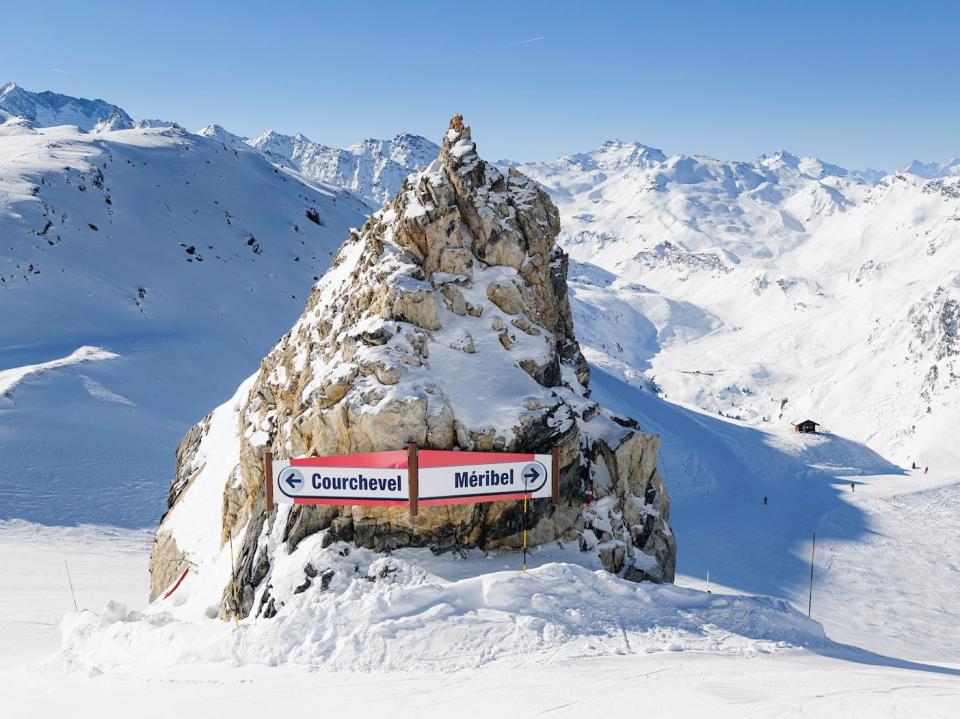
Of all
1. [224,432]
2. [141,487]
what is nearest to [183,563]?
[224,432]

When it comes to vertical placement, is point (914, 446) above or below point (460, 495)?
below

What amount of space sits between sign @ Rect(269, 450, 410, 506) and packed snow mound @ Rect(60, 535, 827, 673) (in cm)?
106

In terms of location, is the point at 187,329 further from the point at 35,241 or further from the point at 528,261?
the point at 528,261

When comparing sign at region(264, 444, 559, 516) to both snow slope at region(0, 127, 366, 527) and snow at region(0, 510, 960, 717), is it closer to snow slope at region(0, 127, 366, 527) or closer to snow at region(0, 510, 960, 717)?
snow at region(0, 510, 960, 717)

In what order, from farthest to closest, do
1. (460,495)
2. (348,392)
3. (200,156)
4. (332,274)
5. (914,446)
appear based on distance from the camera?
(914,446) → (200,156) → (332,274) → (348,392) → (460,495)

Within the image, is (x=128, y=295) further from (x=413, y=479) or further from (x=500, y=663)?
(x=500, y=663)

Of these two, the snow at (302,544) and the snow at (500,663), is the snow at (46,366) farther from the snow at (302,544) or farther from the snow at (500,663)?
the snow at (500,663)

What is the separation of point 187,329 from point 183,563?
4363 centimetres

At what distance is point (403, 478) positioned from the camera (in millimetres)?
16938

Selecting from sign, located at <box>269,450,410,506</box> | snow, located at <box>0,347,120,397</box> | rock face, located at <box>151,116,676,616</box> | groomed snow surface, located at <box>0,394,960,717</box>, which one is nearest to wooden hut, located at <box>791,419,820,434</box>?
rock face, located at <box>151,116,676,616</box>

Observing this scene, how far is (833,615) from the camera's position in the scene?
30969 millimetres

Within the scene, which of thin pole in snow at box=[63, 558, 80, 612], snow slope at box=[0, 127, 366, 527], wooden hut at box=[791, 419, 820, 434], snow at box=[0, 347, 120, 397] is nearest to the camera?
thin pole in snow at box=[63, 558, 80, 612]

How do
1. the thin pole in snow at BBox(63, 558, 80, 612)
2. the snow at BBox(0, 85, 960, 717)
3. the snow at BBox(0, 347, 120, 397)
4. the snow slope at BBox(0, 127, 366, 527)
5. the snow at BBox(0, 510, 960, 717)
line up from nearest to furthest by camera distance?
1. the snow at BBox(0, 510, 960, 717)
2. the snow at BBox(0, 85, 960, 717)
3. the thin pole in snow at BBox(63, 558, 80, 612)
4. the snow slope at BBox(0, 127, 366, 527)
5. the snow at BBox(0, 347, 120, 397)

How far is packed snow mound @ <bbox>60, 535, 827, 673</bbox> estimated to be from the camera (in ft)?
44.9
